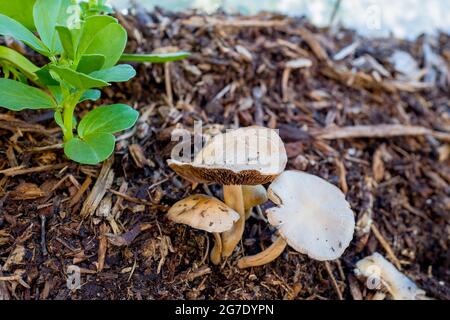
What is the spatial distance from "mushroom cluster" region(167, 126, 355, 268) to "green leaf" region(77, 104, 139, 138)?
0.73 ft

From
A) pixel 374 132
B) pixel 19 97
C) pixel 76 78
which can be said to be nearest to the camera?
pixel 76 78

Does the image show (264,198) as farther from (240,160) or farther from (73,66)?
(73,66)

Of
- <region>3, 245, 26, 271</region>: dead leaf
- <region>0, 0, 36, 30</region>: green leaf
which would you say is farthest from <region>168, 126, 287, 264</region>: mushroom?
<region>0, 0, 36, 30</region>: green leaf

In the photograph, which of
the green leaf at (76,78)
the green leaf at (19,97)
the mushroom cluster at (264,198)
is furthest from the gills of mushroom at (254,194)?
the green leaf at (19,97)

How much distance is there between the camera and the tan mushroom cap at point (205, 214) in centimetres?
130

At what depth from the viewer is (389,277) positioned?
1.64 meters

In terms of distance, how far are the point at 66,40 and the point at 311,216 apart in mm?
882

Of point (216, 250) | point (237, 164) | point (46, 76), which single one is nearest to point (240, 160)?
point (237, 164)

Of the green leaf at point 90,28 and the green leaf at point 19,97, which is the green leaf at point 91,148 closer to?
the green leaf at point 19,97

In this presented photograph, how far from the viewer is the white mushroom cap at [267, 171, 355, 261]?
1296mm

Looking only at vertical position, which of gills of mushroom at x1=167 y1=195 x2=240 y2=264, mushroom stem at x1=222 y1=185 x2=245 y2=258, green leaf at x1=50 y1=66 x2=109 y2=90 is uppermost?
green leaf at x1=50 y1=66 x2=109 y2=90

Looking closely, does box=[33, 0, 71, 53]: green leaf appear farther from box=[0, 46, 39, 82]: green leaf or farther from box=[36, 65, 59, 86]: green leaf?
box=[0, 46, 39, 82]: green leaf

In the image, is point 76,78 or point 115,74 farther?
point 115,74
